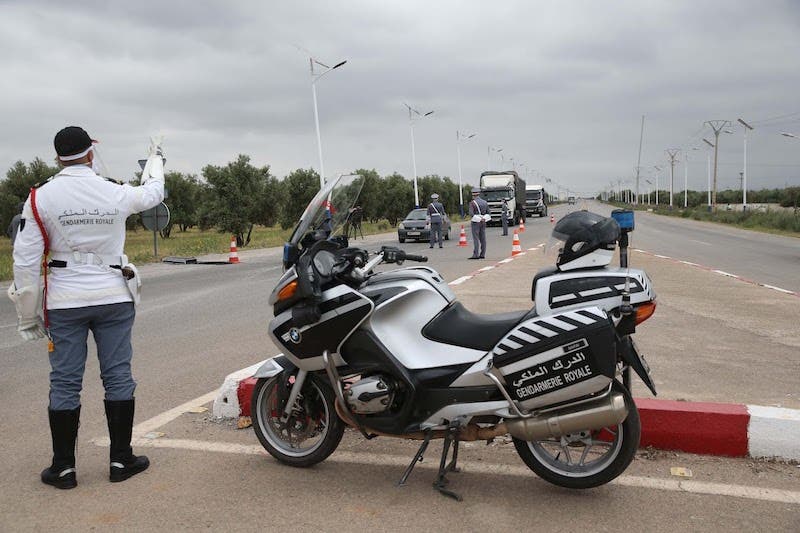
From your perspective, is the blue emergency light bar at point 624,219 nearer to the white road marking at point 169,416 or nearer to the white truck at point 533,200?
the white road marking at point 169,416

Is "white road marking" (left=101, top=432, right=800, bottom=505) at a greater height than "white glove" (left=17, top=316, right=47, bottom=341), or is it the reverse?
"white glove" (left=17, top=316, right=47, bottom=341)

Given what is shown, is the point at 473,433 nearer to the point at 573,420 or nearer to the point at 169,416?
the point at 573,420

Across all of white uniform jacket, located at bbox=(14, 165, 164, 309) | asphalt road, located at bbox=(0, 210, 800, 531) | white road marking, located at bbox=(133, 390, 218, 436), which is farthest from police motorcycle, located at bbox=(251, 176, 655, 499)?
white road marking, located at bbox=(133, 390, 218, 436)

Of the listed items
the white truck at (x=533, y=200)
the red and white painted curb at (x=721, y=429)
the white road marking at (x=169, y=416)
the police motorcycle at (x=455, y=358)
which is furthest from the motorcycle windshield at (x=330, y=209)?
the white truck at (x=533, y=200)

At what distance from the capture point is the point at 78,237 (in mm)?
3676

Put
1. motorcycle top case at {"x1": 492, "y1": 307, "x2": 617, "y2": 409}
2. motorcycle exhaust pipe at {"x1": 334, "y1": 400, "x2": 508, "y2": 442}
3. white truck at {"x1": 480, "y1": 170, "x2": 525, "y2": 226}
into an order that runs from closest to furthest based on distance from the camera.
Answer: motorcycle top case at {"x1": 492, "y1": 307, "x2": 617, "y2": 409}
motorcycle exhaust pipe at {"x1": 334, "y1": 400, "x2": 508, "y2": 442}
white truck at {"x1": 480, "y1": 170, "x2": 525, "y2": 226}

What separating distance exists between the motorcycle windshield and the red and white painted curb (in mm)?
2132

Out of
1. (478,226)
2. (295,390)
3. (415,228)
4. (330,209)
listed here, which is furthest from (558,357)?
(415,228)

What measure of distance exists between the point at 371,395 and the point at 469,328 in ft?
2.01

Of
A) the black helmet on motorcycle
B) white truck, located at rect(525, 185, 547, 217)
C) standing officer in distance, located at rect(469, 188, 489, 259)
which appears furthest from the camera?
white truck, located at rect(525, 185, 547, 217)

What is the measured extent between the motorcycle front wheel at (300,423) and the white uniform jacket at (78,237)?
969mm

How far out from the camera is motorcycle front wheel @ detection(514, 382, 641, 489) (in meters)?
3.36

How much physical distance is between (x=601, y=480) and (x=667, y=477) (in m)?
0.51

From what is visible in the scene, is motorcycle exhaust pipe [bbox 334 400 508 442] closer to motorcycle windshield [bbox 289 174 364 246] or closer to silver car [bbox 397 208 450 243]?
motorcycle windshield [bbox 289 174 364 246]
